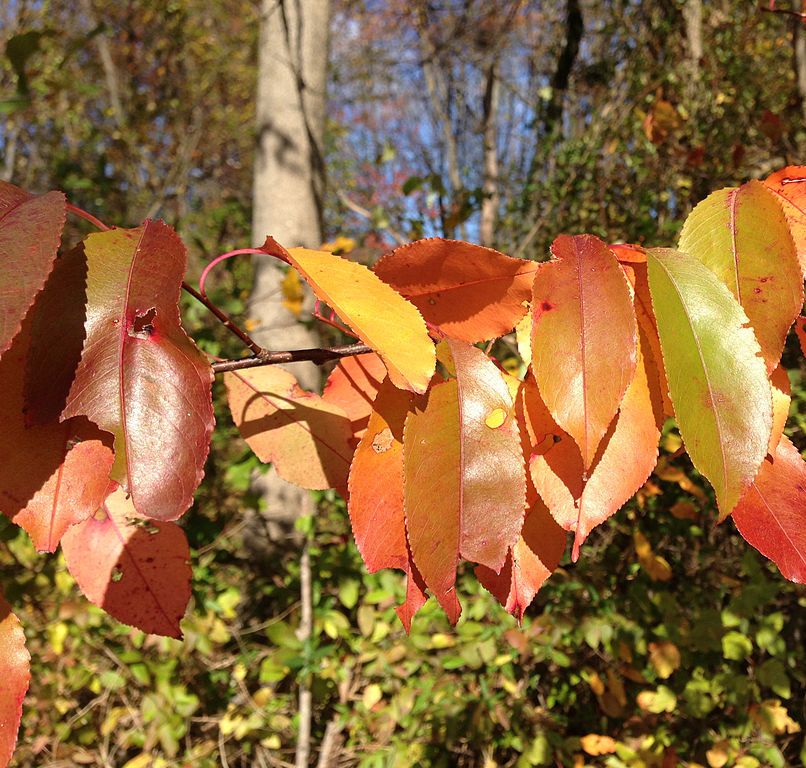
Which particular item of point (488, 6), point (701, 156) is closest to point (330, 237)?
point (488, 6)

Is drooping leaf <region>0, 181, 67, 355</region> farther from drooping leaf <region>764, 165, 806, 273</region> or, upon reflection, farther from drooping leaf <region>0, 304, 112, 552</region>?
drooping leaf <region>764, 165, 806, 273</region>

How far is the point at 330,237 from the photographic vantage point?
512 centimetres

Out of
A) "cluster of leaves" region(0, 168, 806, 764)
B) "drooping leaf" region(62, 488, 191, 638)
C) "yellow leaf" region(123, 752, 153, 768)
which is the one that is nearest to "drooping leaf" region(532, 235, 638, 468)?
"cluster of leaves" region(0, 168, 806, 764)

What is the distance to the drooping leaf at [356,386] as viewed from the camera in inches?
24.2

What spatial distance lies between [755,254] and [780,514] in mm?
189

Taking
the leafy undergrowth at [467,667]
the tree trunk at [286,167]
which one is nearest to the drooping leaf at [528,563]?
the leafy undergrowth at [467,667]

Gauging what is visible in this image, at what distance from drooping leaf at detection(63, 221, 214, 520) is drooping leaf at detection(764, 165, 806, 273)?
431 mm

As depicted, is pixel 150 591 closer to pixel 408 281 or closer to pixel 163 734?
pixel 408 281

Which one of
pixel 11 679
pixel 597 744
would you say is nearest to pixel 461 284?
pixel 11 679

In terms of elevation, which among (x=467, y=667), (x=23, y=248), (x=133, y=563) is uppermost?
(x=23, y=248)

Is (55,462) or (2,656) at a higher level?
(55,462)

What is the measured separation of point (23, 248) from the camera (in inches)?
13.6

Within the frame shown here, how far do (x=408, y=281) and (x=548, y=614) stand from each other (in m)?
1.54

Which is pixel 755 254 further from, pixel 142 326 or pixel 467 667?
pixel 467 667
